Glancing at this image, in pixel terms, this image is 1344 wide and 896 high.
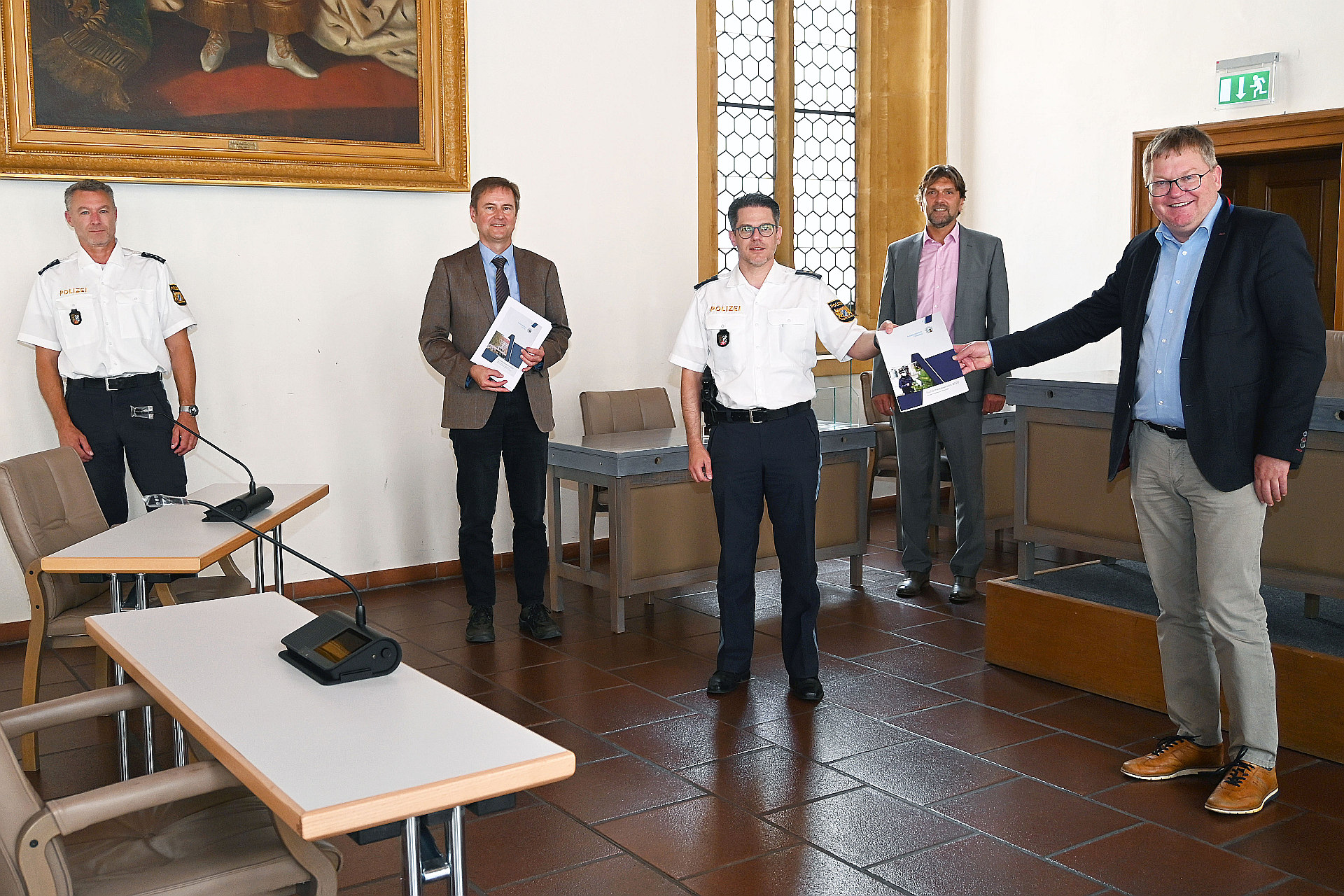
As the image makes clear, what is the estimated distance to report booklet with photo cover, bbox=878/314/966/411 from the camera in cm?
405

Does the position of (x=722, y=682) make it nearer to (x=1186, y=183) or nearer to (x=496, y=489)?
(x=496, y=489)

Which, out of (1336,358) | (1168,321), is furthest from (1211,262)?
(1336,358)

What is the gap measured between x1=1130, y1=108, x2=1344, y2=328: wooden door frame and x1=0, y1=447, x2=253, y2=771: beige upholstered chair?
5299mm

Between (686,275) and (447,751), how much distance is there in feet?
18.4

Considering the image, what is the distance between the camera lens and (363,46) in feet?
19.2

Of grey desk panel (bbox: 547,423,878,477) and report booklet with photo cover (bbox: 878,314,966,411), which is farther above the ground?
report booklet with photo cover (bbox: 878,314,966,411)

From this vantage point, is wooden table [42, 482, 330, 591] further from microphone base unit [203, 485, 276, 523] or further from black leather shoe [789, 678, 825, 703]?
black leather shoe [789, 678, 825, 703]

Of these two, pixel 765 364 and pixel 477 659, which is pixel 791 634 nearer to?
pixel 765 364

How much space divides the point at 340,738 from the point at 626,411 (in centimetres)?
442

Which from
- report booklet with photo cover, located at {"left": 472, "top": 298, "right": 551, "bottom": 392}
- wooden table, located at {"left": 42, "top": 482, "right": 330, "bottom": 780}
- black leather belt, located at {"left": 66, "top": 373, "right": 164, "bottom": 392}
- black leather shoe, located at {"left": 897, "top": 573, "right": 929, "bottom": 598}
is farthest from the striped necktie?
black leather shoe, located at {"left": 897, "top": 573, "right": 929, "bottom": 598}

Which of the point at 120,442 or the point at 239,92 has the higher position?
the point at 239,92

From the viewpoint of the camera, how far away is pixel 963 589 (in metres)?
5.59

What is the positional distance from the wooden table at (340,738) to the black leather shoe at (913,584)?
3954 mm

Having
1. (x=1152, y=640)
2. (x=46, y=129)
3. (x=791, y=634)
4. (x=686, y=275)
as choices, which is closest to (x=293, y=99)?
(x=46, y=129)
